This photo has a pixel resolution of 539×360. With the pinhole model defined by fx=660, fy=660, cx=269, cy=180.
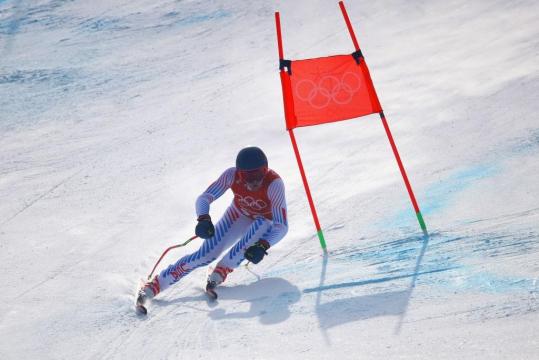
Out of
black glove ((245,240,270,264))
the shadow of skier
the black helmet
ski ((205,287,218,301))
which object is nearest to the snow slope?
the shadow of skier

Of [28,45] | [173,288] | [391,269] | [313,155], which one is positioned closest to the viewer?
[391,269]

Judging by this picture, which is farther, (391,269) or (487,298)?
(391,269)

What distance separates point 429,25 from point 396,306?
372 inches

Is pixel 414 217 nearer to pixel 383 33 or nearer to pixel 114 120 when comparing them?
pixel 114 120

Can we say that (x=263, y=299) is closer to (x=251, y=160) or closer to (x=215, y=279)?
(x=215, y=279)

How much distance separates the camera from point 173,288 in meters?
5.54

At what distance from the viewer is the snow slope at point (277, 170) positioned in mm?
4434

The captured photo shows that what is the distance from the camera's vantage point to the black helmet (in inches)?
207

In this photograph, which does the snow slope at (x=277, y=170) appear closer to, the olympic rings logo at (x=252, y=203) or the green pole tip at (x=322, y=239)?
the green pole tip at (x=322, y=239)

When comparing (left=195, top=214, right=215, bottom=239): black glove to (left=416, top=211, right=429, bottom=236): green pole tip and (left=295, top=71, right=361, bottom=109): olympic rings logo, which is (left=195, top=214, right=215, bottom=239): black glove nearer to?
(left=295, top=71, right=361, bottom=109): olympic rings logo

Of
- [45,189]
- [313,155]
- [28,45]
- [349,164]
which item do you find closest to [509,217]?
[349,164]

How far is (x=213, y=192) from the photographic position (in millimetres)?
5676

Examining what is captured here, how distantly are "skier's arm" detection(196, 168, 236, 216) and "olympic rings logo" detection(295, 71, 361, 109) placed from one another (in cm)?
95

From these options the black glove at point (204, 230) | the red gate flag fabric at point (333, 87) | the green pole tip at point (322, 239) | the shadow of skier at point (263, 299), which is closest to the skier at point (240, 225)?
the black glove at point (204, 230)
